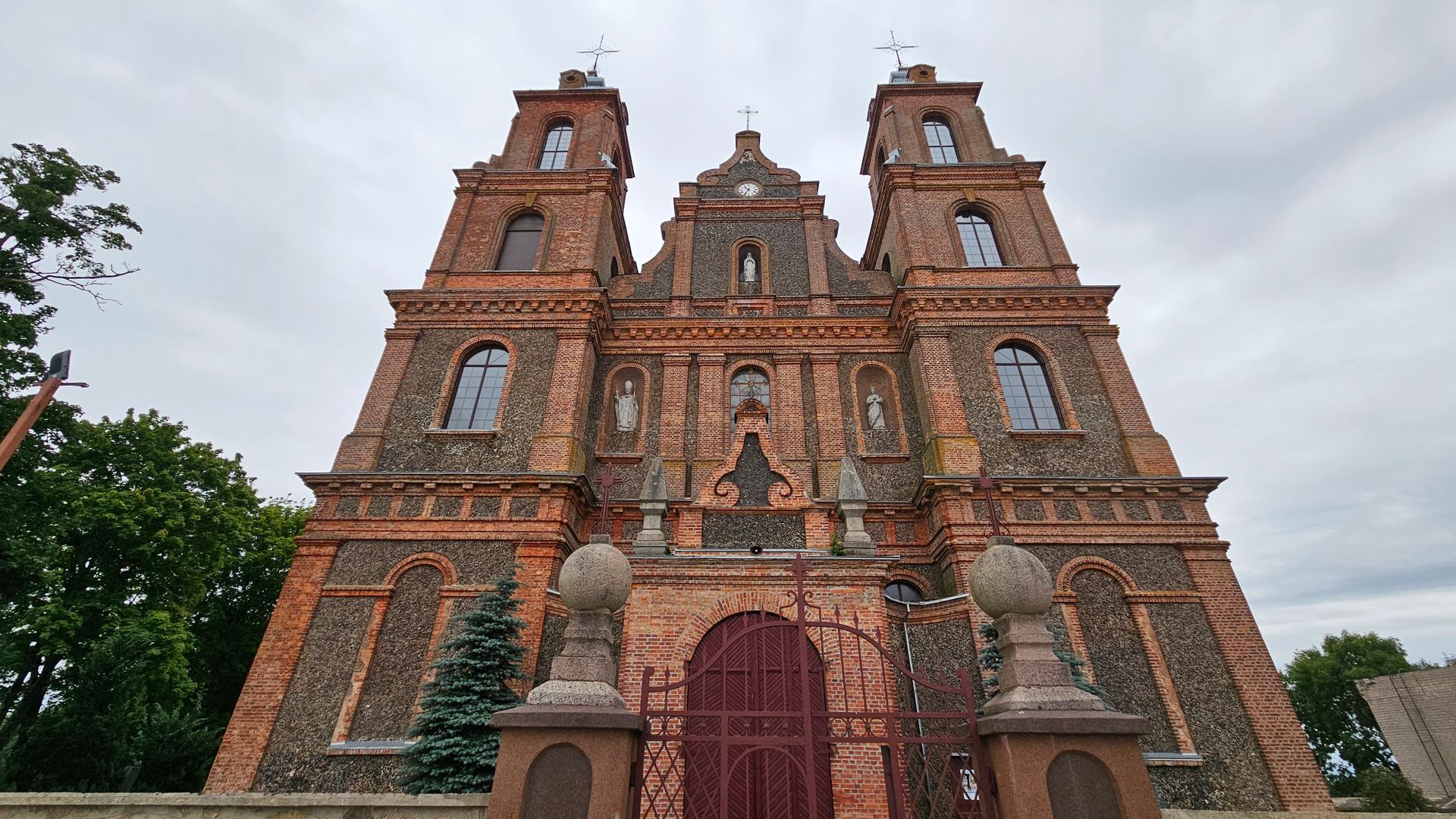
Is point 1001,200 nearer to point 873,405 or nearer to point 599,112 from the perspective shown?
point 873,405

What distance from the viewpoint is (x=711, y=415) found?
15.4m

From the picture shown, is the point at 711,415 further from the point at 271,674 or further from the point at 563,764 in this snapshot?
the point at 563,764

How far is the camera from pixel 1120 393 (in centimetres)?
1460

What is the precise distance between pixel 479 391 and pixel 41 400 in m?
8.02

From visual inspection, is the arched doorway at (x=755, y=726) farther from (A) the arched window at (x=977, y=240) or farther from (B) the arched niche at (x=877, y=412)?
(A) the arched window at (x=977, y=240)

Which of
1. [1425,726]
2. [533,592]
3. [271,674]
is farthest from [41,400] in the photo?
[1425,726]

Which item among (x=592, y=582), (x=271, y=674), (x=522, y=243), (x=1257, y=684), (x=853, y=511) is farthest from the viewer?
(x=522, y=243)

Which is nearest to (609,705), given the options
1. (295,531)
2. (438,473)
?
(438,473)

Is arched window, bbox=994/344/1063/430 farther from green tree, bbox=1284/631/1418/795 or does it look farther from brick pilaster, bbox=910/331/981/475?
green tree, bbox=1284/631/1418/795

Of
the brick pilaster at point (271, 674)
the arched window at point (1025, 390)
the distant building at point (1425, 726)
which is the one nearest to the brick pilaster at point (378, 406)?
the brick pilaster at point (271, 674)

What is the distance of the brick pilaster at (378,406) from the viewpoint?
13.7 m

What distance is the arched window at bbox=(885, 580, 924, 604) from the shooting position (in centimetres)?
1320

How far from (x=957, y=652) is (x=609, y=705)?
8852mm

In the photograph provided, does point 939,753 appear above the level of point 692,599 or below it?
below
